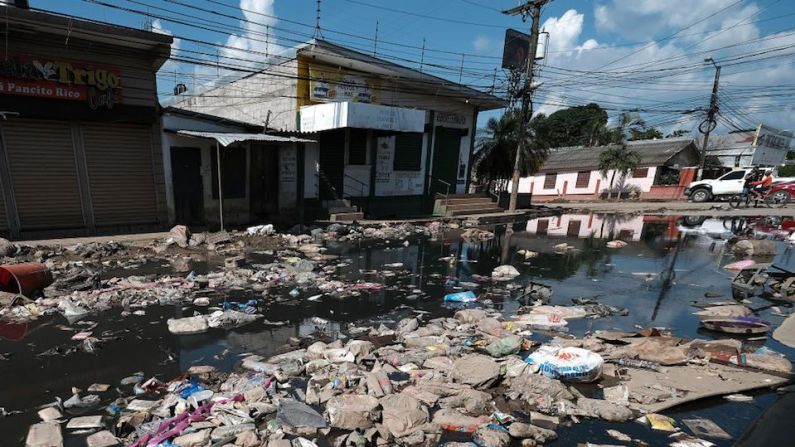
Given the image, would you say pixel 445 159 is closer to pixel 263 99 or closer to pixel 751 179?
pixel 263 99

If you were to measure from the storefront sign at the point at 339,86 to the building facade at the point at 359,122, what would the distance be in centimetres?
4

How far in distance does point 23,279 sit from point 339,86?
37.8ft

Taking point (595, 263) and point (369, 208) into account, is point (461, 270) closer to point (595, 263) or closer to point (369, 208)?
point (595, 263)

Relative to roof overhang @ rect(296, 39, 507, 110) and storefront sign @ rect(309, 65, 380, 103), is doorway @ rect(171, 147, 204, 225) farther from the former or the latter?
roof overhang @ rect(296, 39, 507, 110)

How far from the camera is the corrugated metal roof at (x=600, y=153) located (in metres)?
29.9

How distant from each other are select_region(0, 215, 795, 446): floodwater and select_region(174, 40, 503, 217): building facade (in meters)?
4.80

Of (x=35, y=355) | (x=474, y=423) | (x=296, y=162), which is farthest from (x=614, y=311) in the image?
(x=296, y=162)

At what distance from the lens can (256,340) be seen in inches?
188

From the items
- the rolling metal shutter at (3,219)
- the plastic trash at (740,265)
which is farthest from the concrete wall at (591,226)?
the rolling metal shutter at (3,219)

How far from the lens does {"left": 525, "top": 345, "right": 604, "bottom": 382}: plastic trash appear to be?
3.75 meters

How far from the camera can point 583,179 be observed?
32812 mm

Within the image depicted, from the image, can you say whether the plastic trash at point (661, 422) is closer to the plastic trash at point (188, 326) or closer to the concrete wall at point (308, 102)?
the plastic trash at point (188, 326)

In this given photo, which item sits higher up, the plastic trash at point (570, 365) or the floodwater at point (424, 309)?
the plastic trash at point (570, 365)

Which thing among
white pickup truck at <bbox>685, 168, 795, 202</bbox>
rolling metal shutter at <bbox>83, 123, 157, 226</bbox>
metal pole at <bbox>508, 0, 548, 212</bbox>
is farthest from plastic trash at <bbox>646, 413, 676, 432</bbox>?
white pickup truck at <bbox>685, 168, 795, 202</bbox>
